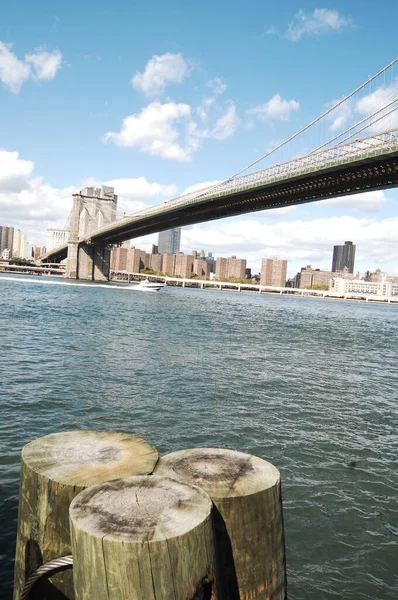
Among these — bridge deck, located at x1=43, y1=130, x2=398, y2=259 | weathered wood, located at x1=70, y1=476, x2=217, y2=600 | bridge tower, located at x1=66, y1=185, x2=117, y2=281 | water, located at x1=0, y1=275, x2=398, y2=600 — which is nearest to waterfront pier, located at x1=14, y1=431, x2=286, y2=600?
weathered wood, located at x1=70, y1=476, x2=217, y2=600

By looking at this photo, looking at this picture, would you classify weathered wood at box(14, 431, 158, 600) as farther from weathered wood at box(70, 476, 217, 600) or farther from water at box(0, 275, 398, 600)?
water at box(0, 275, 398, 600)

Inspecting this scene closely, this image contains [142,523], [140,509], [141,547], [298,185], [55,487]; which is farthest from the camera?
Answer: [298,185]

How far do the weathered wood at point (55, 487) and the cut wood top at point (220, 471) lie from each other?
0.56 feet

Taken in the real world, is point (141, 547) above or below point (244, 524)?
above

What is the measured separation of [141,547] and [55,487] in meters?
0.87

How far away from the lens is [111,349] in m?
16.9

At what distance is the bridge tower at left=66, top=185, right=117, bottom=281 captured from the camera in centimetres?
9194

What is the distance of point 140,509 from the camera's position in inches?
93.6

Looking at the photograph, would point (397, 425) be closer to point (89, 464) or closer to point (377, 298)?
point (89, 464)

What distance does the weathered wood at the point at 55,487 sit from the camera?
9.07 feet

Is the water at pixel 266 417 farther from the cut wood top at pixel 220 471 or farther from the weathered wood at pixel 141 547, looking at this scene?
the weathered wood at pixel 141 547

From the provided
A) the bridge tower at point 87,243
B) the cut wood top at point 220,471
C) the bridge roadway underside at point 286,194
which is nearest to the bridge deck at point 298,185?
the bridge roadway underside at point 286,194

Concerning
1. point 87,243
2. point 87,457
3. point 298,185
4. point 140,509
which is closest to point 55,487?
point 87,457

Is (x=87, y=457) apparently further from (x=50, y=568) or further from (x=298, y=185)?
(x=298, y=185)
